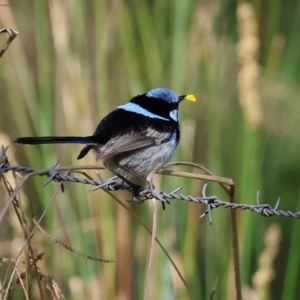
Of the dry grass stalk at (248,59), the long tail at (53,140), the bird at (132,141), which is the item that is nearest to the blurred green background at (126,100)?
the dry grass stalk at (248,59)

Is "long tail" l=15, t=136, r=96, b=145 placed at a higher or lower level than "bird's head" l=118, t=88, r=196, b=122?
higher

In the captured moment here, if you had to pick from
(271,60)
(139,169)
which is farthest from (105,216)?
(271,60)

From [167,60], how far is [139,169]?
2.17ft

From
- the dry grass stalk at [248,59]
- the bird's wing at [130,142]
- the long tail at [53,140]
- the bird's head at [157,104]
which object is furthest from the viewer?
the bird's head at [157,104]

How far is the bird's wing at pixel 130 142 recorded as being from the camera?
2.31m

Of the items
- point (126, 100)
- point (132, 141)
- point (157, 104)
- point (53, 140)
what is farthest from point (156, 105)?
point (53, 140)

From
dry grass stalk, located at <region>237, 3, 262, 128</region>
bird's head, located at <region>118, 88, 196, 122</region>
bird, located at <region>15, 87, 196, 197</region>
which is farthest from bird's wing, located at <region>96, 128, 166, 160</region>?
dry grass stalk, located at <region>237, 3, 262, 128</region>

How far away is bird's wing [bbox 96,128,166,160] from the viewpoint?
7.58 feet

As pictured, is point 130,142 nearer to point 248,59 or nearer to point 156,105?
point 156,105

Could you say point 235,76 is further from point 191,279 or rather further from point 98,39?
point 191,279

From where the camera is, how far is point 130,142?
2428mm

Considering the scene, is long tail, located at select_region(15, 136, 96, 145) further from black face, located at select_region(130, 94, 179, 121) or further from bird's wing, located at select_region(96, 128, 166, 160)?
black face, located at select_region(130, 94, 179, 121)

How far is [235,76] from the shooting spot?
3.79 metres

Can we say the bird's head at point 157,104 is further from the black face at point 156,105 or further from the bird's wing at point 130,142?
the bird's wing at point 130,142
